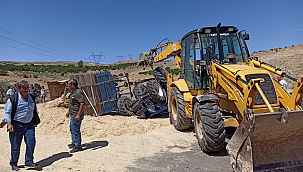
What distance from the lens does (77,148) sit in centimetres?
660

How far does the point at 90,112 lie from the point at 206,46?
5915 millimetres

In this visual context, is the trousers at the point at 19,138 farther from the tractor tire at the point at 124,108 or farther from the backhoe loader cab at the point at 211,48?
the tractor tire at the point at 124,108

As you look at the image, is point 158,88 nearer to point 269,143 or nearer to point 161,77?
point 161,77

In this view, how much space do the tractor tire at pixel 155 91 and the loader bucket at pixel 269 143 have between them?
6678 mm

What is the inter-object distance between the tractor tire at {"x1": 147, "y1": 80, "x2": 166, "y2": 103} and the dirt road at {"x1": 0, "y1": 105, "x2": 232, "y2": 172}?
280 cm

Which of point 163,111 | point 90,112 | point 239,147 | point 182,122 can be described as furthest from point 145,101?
point 239,147

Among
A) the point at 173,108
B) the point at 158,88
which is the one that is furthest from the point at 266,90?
the point at 158,88

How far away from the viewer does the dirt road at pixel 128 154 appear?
212 inches

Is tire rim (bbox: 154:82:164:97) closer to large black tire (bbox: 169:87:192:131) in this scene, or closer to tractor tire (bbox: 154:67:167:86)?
tractor tire (bbox: 154:67:167:86)

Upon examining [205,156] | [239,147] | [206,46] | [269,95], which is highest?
[206,46]

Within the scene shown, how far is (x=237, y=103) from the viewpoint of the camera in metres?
5.59

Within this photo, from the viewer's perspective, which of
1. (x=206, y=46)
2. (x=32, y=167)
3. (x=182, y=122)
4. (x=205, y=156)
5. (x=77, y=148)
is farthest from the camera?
(x=182, y=122)

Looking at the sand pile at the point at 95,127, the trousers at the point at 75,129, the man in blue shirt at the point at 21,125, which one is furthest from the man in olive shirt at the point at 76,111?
the sand pile at the point at 95,127

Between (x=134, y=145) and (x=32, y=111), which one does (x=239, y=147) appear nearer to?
(x=134, y=145)
